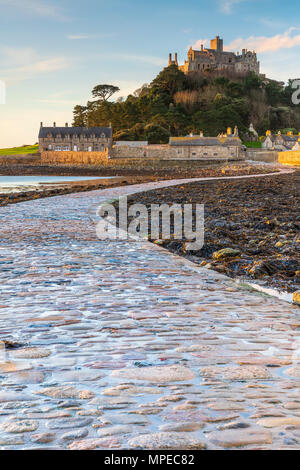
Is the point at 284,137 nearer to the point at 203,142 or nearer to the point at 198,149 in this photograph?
the point at 203,142

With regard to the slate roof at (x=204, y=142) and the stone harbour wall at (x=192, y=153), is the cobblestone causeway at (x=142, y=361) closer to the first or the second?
the stone harbour wall at (x=192, y=153)

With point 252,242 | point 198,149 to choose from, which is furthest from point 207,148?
point 252,242

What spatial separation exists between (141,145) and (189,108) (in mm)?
19669

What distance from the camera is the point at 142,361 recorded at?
3.36 metres

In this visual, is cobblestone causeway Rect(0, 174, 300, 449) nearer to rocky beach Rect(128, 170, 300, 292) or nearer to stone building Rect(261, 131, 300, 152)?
rocky beach Rect(128, 170, 300, 292)

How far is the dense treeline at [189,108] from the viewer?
85.9 m

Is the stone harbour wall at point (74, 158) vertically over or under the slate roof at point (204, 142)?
under

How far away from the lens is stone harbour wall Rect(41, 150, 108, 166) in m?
80.6

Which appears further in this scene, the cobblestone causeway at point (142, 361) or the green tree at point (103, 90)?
the green tree at point (103, 90)

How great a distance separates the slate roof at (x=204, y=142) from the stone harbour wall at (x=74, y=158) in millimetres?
12271

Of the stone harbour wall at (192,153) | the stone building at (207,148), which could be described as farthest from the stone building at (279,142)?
the stone harbour wall at (192,153)

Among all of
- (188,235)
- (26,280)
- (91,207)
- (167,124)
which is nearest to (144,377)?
(26,280)

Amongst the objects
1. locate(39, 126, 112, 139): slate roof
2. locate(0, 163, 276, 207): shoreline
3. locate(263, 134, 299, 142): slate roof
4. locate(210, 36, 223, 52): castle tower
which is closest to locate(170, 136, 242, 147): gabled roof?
locate(263, 134, 299, 142): slate roof
